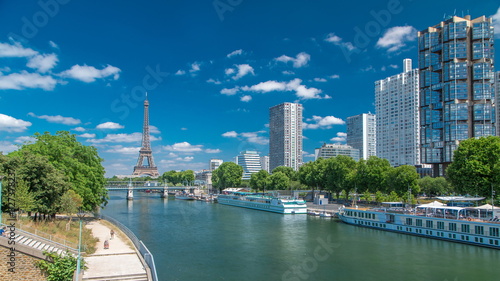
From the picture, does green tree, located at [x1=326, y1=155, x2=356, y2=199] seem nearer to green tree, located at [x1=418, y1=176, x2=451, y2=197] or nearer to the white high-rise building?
green tree, located at [x1=418, y1=176, x2=451, y2=197]

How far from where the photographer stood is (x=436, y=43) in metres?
96.6

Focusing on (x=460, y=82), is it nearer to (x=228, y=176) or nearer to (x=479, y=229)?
(x=479, y=229)

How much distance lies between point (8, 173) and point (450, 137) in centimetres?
9550

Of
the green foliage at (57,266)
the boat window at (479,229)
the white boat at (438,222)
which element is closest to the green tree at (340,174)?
the white boat at (438,222)

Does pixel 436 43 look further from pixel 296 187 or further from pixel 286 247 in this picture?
pixel 286 247

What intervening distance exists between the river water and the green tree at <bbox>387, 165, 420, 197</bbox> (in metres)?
20.5

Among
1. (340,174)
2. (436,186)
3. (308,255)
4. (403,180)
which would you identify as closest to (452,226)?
(308,255)

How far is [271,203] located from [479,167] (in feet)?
156

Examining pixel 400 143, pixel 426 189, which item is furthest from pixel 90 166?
pixel 400 143

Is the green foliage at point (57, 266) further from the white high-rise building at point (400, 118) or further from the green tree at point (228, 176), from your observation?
the white high-rise building at point (400, 118)

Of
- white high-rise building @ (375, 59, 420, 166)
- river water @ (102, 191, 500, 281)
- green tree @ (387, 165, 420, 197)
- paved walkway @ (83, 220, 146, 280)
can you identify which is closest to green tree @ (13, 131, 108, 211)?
river water @ (102, 191, 500, 281)

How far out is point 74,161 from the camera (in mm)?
50156

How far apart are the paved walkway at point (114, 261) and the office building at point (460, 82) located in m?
85.4

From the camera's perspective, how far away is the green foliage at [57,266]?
23.8 metres
